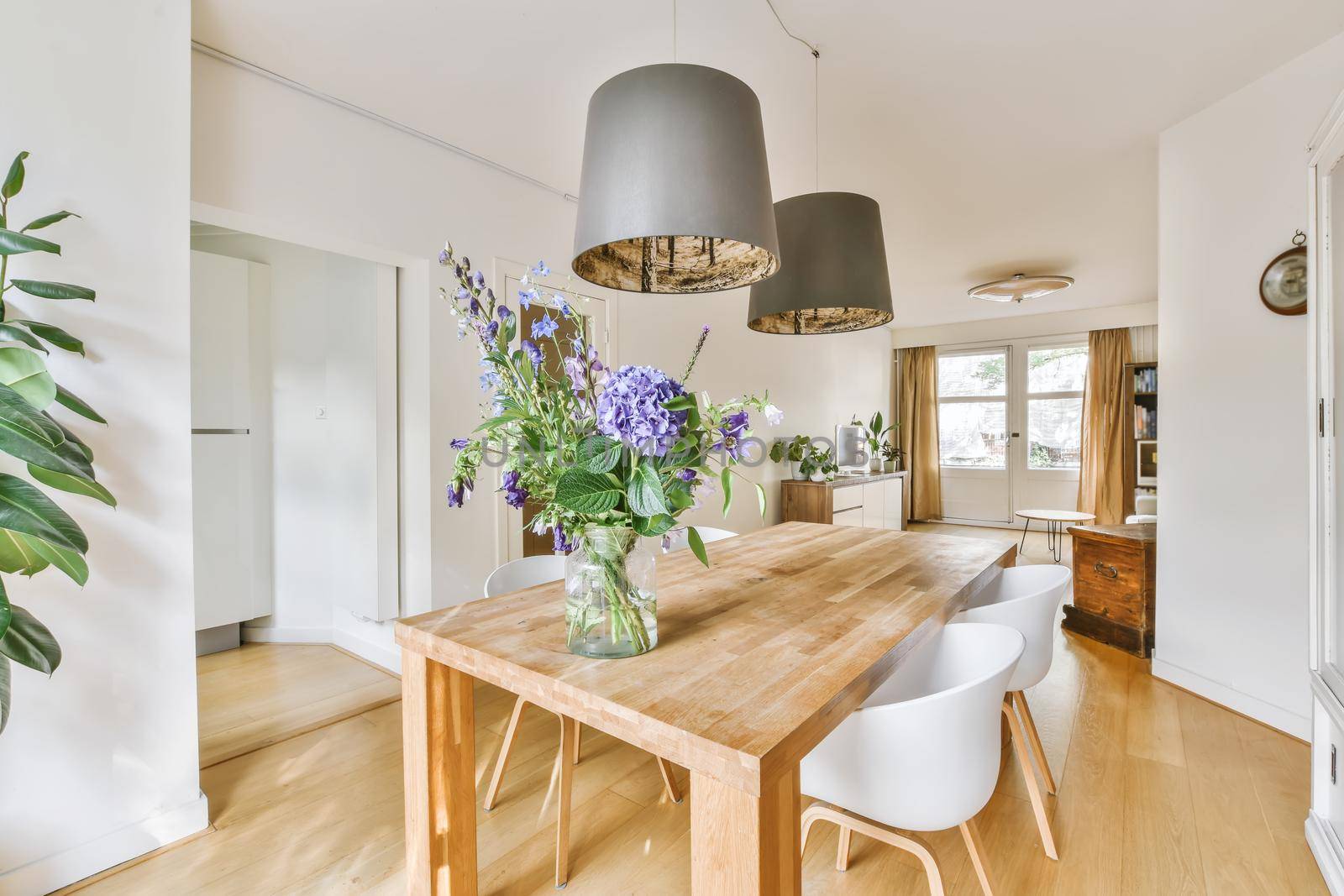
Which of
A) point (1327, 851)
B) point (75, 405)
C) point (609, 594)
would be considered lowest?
point (1327, 851)

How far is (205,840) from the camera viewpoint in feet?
5.74

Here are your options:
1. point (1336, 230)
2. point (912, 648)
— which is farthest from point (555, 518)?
point (1336, 230)

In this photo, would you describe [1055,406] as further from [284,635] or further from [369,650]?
[284,635]

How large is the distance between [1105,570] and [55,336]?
435cm

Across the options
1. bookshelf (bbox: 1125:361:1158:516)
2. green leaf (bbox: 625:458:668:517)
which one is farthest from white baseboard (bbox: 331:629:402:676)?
bookshelf (bbox: 1125:361:1158:516)

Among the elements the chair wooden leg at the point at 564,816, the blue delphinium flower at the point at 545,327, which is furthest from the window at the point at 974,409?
the blue delphinium flower at the point at 545,327

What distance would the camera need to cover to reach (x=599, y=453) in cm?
101

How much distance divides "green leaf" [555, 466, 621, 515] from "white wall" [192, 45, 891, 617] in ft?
6.36

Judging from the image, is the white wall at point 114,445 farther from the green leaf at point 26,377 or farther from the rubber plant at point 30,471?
the green leaf at point 26,377

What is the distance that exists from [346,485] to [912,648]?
9.35 feet

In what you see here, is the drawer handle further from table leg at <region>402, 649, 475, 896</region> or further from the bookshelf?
table leg at <region>402, 649, 475, 896</region>

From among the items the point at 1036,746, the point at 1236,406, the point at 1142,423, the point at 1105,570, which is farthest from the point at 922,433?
the point at 1036,746

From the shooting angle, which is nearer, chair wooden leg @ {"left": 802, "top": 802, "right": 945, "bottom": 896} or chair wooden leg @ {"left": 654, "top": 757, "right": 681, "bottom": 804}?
chair wooden leg @ {"left": 802, "top": 802, "right": 945, "bottom": 896}

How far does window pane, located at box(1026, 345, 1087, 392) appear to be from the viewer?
22.2ft
